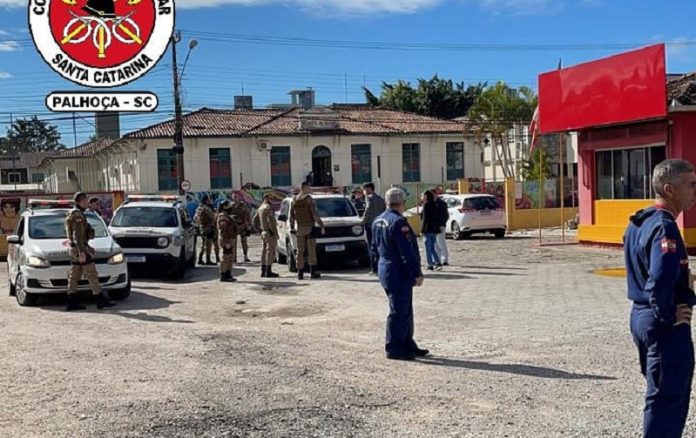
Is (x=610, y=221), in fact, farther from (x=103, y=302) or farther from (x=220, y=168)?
(x=220, y=168)

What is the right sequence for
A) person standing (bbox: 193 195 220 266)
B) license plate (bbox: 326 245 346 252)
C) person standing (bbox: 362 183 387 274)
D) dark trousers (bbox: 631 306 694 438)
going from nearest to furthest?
1. dark trousers (bbox: 631 306 694 438)
2. person standing (bbox: 362 183 387 274)
3. license plate (bbox: 326 245 346 252)
4. person standing (bbox: 193 195 220 266)

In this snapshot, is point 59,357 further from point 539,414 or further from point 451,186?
point 451,186

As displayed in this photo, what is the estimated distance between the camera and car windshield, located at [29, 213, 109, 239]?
45.0ft

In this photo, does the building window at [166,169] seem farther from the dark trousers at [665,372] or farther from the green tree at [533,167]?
the dark trousers at [665,372]

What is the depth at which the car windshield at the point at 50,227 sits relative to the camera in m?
13.7

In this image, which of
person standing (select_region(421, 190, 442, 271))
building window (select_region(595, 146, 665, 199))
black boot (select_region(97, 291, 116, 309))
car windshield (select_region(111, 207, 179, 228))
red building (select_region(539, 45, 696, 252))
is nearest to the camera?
black boot (select_region(97, 291, 116, 309))

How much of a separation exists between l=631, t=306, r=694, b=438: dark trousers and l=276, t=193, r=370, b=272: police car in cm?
1280

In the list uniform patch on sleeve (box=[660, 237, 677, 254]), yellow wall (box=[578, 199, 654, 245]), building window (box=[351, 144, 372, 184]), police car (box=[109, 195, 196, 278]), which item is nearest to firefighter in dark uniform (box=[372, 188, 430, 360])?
uniform patch on sleeve (box=[660, 237, 677, 254])

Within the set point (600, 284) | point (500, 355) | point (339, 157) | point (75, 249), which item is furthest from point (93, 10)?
point (339, 157)

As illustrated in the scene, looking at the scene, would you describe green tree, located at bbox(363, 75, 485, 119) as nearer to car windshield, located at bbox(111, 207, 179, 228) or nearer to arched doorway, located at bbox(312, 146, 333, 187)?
arched doorway, located at bbox(312, 146, 333, 187)

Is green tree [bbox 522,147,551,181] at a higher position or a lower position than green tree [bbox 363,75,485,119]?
lower

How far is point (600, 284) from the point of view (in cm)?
1419

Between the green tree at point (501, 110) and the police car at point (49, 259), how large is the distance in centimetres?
3825

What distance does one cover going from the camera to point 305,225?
16.0 meters
